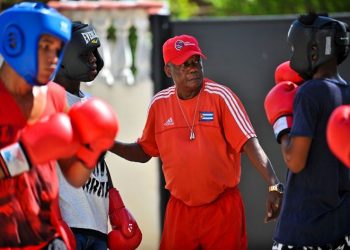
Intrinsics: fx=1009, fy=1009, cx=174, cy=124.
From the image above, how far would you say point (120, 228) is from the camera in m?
5.88

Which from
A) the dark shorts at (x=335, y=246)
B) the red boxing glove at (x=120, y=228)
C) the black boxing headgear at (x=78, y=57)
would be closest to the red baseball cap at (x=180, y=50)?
the black boxing headgear at (x=78, y=57)

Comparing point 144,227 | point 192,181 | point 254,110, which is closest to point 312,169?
point 192,181

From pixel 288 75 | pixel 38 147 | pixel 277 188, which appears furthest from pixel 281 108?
pixel 38 147

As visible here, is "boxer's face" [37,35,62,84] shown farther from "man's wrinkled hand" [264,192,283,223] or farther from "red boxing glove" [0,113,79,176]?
"man's wrinkled hand" [264,192,283,223]

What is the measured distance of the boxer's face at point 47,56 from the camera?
176 inches

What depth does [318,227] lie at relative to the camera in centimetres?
494

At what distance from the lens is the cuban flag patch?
5.88m

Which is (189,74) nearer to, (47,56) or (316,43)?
(316,43)

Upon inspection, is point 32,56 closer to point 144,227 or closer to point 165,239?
point 165,239

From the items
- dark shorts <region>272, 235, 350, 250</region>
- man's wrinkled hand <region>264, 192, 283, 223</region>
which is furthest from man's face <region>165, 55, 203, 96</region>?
dark shorts <region>272, 235, 350, 250</region>

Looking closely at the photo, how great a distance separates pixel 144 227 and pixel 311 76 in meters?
4.22

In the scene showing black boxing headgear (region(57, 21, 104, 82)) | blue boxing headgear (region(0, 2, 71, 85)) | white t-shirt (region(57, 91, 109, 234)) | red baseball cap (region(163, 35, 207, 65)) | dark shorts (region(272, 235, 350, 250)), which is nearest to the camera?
blue boxing headgear (region(0, 2, 71, 85))

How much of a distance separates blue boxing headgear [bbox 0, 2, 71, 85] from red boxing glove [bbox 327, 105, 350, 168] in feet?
4.10

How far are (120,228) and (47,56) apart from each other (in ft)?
5.54
